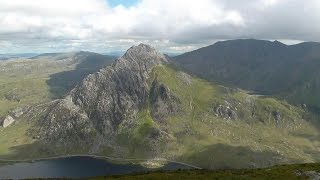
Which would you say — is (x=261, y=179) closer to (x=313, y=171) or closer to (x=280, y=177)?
(x=280, y=177)

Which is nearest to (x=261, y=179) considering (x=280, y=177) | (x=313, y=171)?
(x=280, y=177)

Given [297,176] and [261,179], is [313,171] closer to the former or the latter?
[297,176]

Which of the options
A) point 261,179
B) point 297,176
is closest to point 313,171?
point 297,176
